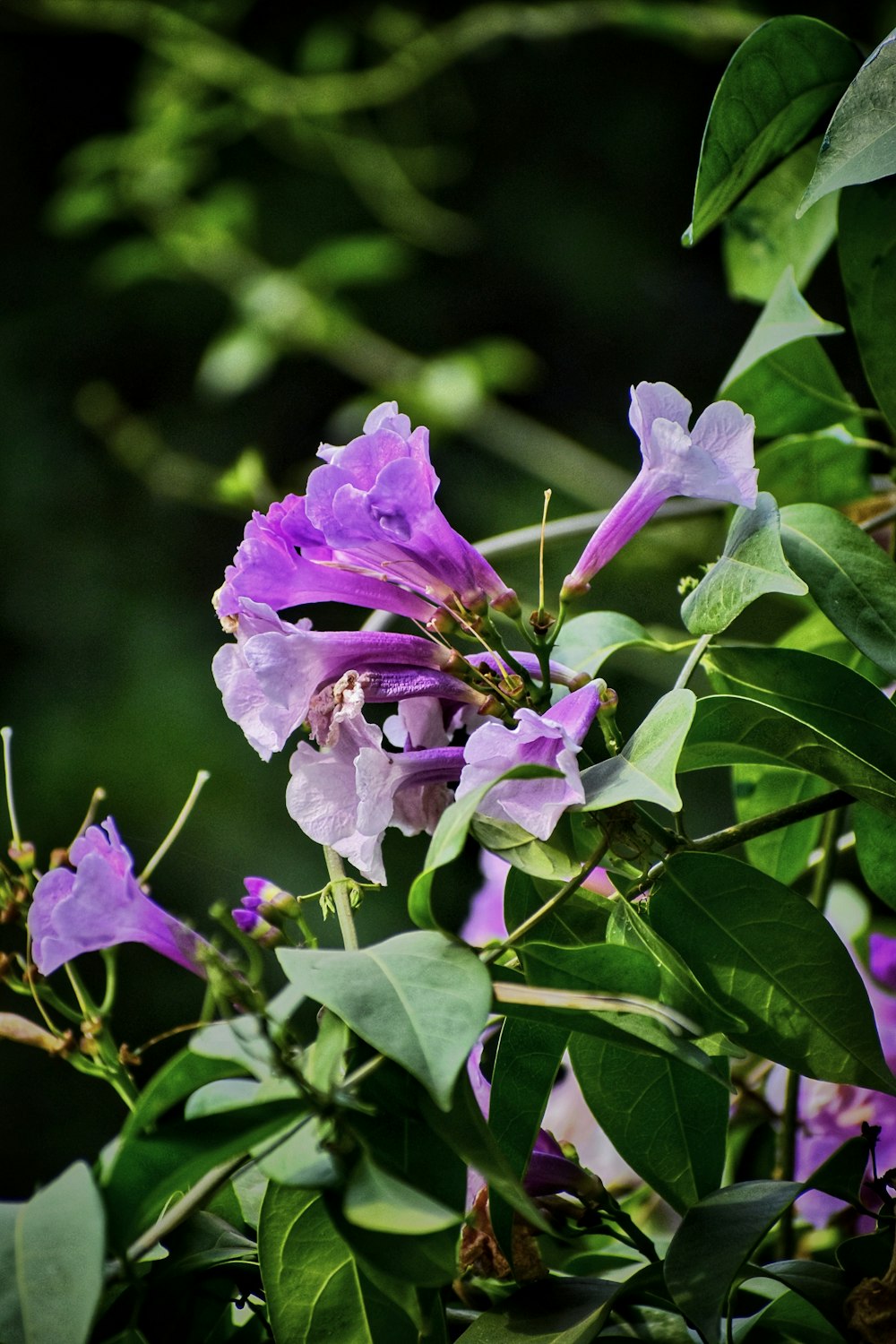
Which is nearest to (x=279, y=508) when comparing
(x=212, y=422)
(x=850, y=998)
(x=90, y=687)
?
(x=850, y=998)

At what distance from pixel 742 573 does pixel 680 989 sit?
0.08 meters

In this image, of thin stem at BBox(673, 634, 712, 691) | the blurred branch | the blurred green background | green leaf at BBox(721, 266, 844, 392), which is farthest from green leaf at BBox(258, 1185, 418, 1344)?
the blurred branch

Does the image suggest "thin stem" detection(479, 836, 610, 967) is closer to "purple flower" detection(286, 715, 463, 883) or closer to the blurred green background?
"purple flower" detection(286, 715, 463, 883)

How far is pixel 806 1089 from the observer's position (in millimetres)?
356

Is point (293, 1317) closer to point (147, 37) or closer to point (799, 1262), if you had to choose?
point (799, 1262)

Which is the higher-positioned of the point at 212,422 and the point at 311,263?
the point at 311,263

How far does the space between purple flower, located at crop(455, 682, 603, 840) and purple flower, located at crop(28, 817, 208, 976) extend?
0.06 m

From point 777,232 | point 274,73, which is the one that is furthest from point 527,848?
point 274,73

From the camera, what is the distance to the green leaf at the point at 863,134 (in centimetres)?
25

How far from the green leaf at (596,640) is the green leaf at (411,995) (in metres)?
0.11

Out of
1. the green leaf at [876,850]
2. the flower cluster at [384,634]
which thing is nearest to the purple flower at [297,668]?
the flower cluster at [384,634]

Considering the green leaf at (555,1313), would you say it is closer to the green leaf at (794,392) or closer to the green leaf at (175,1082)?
the green leaf at (175,1082)

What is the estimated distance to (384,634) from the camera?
26cm

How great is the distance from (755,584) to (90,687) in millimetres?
1344
